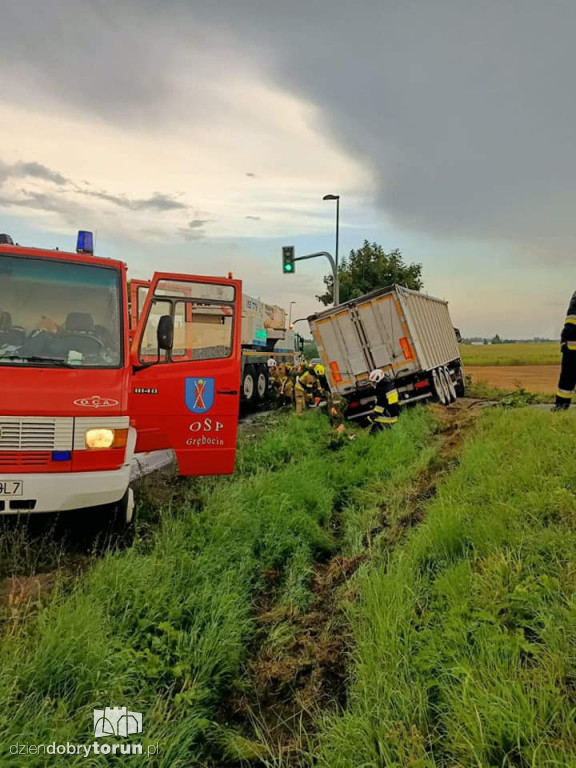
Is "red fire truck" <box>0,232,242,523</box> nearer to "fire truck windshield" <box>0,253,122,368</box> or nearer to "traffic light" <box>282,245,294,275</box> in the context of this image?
"fire truck windshield" <box>0,253,122,368</box>

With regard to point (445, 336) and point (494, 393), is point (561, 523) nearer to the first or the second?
point (445, 336)

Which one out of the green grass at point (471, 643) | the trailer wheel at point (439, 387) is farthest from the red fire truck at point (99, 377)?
the trailer wheel at point (439, 387)

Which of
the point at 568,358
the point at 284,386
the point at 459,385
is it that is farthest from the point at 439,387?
the point at 284,386

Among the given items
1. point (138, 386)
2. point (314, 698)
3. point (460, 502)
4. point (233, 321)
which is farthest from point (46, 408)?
point (460, 502)

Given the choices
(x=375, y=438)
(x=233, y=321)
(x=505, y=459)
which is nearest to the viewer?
(x=233, y=321)

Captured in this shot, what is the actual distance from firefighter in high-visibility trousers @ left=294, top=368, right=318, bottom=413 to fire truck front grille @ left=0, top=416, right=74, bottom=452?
8.60m

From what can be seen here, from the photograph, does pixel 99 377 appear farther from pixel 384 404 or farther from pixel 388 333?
pixel 388 333

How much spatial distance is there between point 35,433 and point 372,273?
94.4 feet

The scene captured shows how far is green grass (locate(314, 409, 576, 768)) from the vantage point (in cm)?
204

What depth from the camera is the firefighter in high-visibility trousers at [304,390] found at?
1207 cm

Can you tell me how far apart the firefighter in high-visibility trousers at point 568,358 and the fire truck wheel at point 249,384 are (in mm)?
7451

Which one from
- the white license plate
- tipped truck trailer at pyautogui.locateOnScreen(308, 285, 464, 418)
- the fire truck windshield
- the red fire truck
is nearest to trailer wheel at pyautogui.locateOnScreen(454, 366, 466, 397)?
tipped truck trailer at pyautogui.locateOnScreen(308, 285, 464, 418)

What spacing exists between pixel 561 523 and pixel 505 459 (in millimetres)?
2053

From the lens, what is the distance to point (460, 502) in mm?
4641
